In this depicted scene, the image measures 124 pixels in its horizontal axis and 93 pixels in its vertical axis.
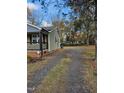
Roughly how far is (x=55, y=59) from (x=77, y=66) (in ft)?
0.56

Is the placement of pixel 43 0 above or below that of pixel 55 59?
above

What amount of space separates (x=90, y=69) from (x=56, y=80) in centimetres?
25

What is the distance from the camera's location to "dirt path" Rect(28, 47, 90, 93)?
5.40 ft

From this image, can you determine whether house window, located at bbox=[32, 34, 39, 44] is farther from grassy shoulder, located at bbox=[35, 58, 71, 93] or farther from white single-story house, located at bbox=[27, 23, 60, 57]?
grassy shoulder, located at bbox=[35, 58, 71, 93]

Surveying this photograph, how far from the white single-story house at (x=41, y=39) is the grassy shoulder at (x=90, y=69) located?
221mm

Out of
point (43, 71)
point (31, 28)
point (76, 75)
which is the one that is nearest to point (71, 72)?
point (76, 75)

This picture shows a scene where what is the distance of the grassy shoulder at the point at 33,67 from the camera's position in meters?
1.71

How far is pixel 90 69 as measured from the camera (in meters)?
1.68

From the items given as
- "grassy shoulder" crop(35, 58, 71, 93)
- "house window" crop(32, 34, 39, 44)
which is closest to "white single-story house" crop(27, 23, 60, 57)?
"house window" crop(32, 34, 39, 44)

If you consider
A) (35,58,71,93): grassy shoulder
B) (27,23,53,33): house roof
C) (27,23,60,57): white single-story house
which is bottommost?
(35,58,71,93): grassy shoulder

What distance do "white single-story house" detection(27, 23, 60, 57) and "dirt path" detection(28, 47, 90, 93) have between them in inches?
3.4
